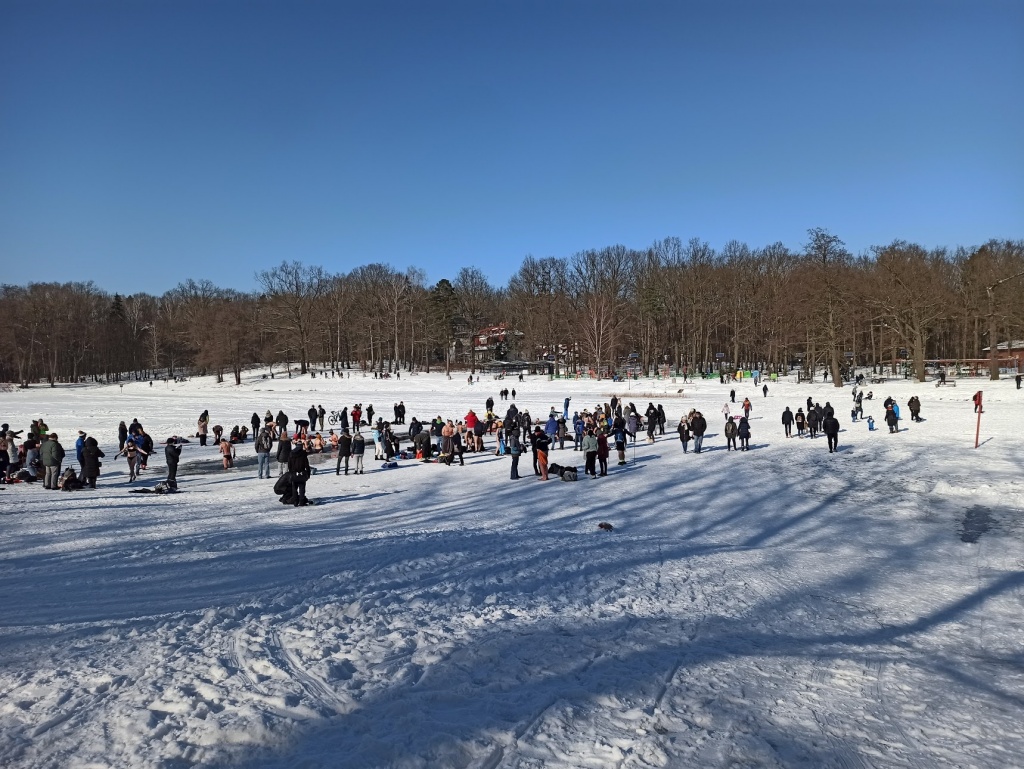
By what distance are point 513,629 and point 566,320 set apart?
7058cm

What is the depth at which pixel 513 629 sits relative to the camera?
6766 mm

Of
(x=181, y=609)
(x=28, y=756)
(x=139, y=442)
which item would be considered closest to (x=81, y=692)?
(x=28, y=756)

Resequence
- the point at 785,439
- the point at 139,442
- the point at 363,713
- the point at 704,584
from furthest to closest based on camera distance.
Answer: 1. the point at 785,439
2. the point at 139,442
3. the point at 704,584
4. the point at 363,713

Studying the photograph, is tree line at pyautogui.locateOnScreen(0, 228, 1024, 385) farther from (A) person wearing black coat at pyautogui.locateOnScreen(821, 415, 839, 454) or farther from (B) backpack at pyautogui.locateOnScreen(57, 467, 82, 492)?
(B) backpack at pyautogui.locateOnScreen(57, 467, 82, 492)

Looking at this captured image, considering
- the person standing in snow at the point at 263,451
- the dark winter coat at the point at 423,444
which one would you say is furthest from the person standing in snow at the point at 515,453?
the person standing in snow at the point at 263,451

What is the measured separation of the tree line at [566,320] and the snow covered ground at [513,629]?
42.4 meters

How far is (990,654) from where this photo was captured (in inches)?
273

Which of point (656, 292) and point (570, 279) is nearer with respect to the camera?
point (656, 292)

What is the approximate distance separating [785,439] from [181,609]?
74.7 ft

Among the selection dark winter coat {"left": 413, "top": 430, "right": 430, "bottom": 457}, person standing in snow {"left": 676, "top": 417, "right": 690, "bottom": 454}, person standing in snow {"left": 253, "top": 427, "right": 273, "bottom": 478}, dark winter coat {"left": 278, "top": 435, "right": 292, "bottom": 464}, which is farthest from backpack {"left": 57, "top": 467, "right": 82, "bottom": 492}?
person standing in snow {"left": 676, "top": 417, "right": 690, "bottom": 454}

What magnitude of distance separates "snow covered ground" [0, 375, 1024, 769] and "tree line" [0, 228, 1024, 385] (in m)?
42.4

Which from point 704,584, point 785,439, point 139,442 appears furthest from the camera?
point 785,439

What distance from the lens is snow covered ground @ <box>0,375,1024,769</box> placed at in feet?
15.4

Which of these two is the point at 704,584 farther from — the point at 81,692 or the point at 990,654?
the point at 81,692
